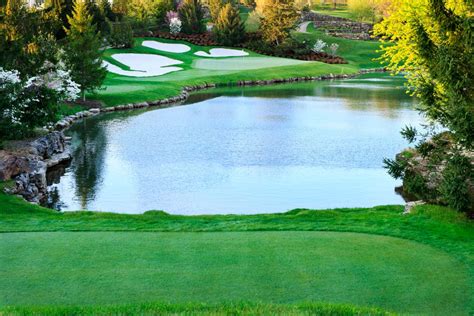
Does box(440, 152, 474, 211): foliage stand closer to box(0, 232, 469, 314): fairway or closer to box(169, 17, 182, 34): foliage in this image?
box(0, 232, 469, 314): fairway

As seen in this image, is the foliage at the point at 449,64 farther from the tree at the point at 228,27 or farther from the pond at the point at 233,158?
the tree at the point at 228,27

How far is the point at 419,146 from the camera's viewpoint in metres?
14.6

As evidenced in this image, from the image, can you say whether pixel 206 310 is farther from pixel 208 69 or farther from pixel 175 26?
pixel 175 26

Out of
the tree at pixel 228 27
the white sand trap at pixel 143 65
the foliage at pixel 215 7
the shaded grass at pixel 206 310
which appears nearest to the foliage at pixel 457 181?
the shaded grass at pixel 206 310

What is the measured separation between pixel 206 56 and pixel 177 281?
2694 inches

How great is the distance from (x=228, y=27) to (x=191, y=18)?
677cm

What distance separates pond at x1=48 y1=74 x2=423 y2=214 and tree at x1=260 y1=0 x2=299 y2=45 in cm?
4187

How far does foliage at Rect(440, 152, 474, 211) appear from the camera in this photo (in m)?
12.9

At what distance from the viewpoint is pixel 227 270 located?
859 centimetres

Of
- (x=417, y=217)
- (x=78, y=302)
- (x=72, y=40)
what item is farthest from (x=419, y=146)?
(x=72, y=40)

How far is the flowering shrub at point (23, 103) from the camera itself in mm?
22328

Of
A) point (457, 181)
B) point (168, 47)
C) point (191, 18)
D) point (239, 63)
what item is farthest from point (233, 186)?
point (191, 18)

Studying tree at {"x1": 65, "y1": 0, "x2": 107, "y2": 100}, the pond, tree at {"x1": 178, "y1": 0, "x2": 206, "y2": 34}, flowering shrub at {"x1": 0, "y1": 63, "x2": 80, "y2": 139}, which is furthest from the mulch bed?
flowering shrub at {"x1": 0, "y1": 63, "x2": 80, "y2": 139}

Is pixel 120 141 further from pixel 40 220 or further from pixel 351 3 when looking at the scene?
pixel 351 3
